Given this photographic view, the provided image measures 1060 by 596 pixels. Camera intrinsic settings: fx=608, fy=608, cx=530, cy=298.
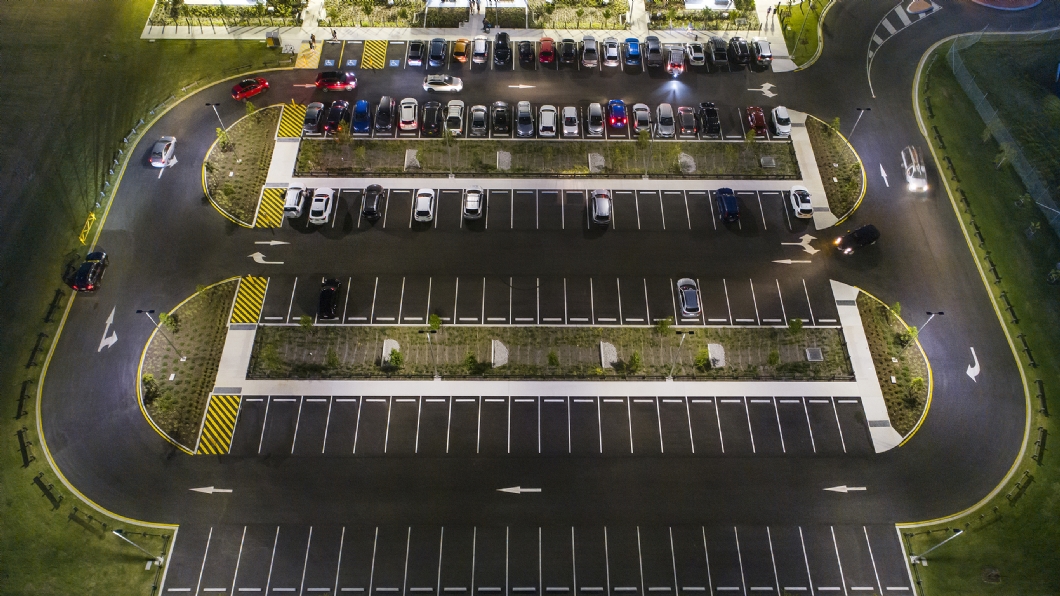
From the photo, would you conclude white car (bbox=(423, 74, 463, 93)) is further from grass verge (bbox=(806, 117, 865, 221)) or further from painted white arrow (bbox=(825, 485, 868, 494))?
painted white arrow (bbox=(825, 485, 868, 494))

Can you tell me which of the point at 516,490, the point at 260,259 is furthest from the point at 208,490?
the point at 516,490

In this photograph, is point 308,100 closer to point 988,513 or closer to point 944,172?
point 944,172

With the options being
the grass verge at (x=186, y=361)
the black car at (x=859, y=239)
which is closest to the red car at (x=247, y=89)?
the grass verge at (x=186, y=361)

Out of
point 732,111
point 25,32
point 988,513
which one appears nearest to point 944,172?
point 732,111

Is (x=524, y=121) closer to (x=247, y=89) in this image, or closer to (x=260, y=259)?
(x=260, y=259)

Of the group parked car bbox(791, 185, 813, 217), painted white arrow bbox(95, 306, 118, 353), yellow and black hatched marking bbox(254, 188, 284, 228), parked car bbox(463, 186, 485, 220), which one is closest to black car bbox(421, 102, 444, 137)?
parked car bbox(463, 186, 485, 220)

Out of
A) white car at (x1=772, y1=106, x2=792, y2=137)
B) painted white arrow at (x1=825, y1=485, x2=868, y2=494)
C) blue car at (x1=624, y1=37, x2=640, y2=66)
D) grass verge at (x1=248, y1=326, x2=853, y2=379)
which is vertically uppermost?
blue car at (x1=624, y1=37, x2=640, y2=66)
